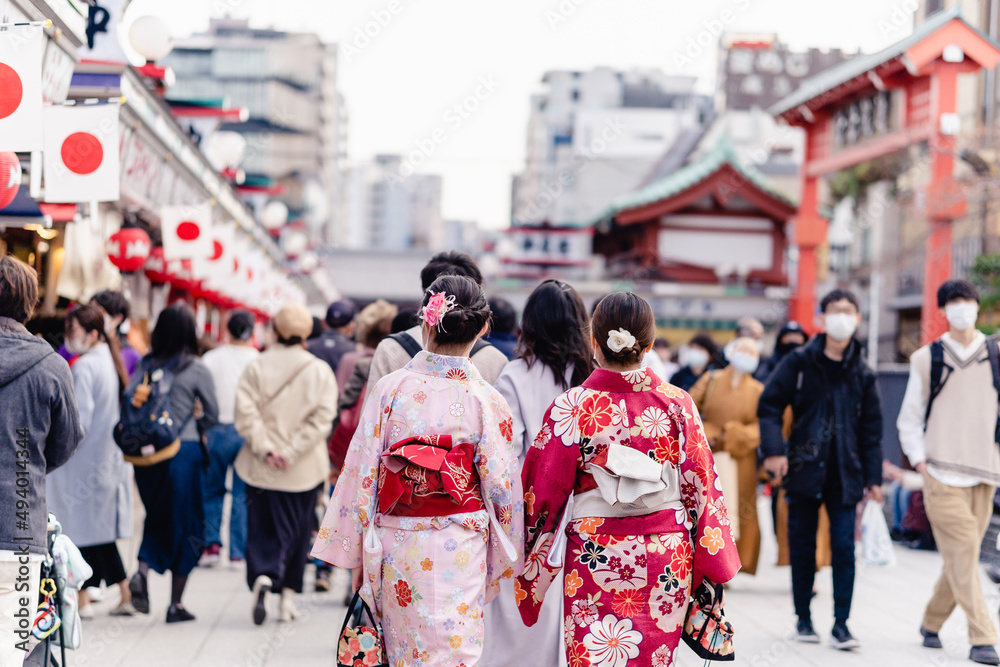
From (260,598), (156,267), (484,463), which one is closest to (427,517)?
(484,463)

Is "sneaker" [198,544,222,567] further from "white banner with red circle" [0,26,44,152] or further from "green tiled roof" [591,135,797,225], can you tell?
"green tiled roof" [591,135,797,225]

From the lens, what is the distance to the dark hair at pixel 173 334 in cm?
641

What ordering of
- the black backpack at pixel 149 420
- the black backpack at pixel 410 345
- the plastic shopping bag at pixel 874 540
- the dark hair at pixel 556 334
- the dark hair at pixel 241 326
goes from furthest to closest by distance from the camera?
the plastic shopping bag at pixel 874 540 → the dark hair at pixel 241 326 → the black backpack at pixel 149 420 → the black backpack at pixel 410 345 → the dark hair at pixel 556 334

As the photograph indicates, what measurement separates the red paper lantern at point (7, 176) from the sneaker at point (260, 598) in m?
2.59

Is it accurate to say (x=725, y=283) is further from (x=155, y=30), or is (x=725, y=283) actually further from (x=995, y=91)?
(x=155, y=30)

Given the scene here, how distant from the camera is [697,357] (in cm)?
890

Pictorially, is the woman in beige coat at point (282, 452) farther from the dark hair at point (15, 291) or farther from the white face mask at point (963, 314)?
the white face mask at point (963, 314)

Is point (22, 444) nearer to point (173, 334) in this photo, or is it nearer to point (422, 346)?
point (422, 346)

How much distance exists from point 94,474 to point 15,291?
2.52 m

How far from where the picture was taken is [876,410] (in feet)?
20.0

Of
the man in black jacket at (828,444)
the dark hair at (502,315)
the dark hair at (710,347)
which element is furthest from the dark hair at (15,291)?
the dark hair at (710,347)

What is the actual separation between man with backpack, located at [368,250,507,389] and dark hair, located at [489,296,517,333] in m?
0.50

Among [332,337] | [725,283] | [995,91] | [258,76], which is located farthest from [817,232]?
[258,76]

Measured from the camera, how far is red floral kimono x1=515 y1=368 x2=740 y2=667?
3822 millimetres
